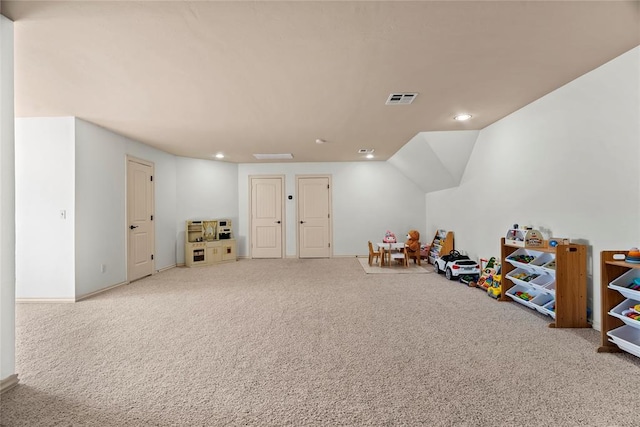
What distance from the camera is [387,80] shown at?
2916mm

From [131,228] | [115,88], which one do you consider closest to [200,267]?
[131,228]

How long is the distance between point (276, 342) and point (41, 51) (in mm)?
3029

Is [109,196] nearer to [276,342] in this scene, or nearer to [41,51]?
[41,51]

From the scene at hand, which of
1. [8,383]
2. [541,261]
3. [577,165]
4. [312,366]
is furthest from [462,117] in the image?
[8,383]

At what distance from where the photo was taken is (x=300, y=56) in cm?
246

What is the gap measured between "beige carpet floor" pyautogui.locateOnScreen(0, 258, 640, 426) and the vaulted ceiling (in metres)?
2.38

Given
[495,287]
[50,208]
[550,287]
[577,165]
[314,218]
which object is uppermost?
[577,165]

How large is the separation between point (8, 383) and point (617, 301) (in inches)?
175

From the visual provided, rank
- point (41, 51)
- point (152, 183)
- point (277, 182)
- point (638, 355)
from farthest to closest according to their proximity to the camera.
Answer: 1. point (277, 182)
2. point (152, 183)
3. point (41, 51)
4. point (638, 355)

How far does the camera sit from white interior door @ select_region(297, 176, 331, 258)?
24.5 ft

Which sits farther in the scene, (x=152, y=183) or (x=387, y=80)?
(x=152, y=183)

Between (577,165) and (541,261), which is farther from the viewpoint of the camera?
(541,261)

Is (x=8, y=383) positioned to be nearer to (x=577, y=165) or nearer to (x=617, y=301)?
(x=617, y=301)

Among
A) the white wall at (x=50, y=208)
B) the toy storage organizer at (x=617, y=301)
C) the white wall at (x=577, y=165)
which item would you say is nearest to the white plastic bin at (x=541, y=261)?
the white wall at (x=577, y=165)
